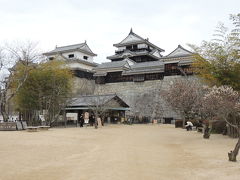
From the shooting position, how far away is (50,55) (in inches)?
1677

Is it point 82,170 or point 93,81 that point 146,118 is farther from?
point 82,170

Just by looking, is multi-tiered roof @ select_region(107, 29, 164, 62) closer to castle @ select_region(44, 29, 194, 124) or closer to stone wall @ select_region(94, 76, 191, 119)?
castle @ select_region(44, 29, 194, 124)

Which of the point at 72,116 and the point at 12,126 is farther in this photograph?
the point at 72,116

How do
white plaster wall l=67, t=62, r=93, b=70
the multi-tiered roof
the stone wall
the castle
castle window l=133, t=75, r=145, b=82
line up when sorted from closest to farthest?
1. the castle
2. the stone wall
3. castle window l=133, t=75, r=145, b=82
4. white plaster wall l=67, t=62, r=93, b=70
5. the multi-tiered roof

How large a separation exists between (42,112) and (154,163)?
18338mm

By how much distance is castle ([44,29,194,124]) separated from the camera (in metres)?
32.3

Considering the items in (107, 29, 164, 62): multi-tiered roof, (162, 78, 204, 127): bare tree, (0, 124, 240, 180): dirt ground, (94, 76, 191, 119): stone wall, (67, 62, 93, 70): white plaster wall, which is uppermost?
(107, 29, 164, 62): multi-tiered roof

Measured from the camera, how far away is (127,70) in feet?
121

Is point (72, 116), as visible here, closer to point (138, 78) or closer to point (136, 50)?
point (138, 78)

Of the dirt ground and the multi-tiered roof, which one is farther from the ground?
the multi-tiered roof

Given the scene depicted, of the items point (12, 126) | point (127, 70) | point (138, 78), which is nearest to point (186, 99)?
point (12, 126)

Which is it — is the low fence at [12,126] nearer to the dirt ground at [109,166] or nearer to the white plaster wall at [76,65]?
the dirt ground at [109,166]

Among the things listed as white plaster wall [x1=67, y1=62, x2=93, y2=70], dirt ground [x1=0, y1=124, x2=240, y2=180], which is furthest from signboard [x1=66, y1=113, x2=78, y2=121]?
dirt ground [x1=0, y1=124, x2=240, y2=180]

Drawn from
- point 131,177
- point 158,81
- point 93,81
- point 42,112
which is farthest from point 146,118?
point 131,177
